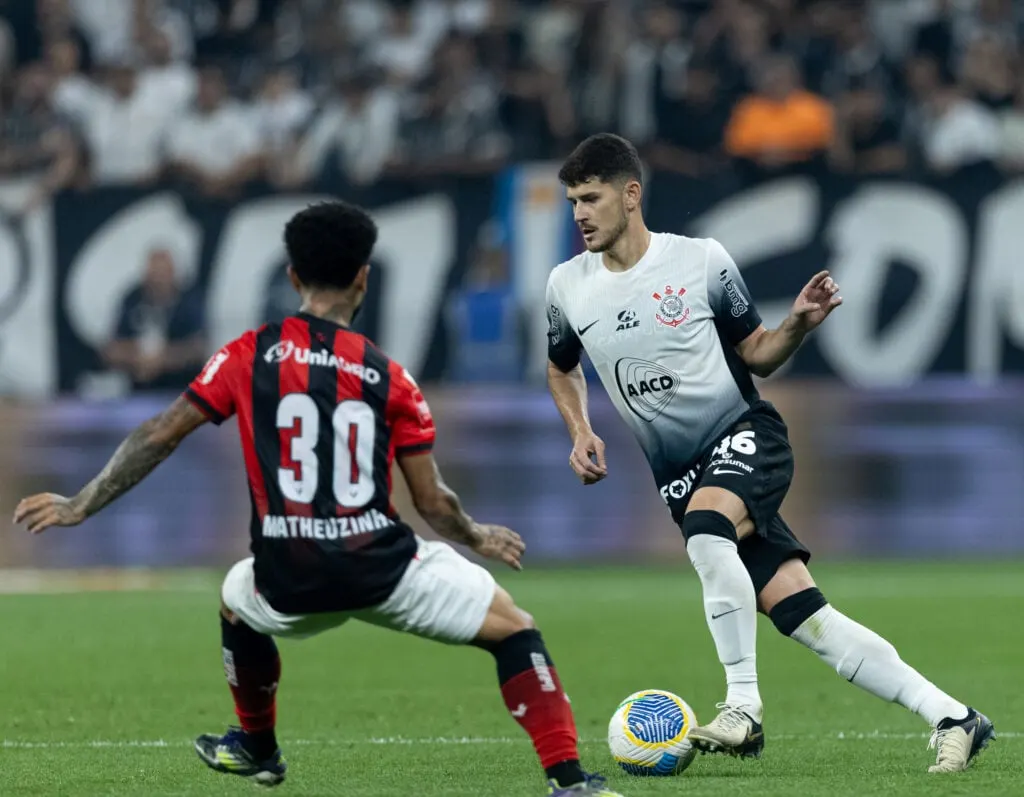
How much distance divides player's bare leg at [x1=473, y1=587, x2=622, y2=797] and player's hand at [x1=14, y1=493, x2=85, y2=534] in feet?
4.08

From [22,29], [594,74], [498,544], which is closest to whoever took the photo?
[498,544]

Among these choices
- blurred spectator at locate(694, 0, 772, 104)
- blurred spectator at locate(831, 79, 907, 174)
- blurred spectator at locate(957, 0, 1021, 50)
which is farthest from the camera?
blurred spectator at locate(957, 0, 1021, 50)

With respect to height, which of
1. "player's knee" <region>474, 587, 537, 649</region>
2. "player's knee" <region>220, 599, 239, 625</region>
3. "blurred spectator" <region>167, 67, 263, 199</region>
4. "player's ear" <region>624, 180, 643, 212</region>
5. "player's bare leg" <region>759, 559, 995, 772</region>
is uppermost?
"blurred spectator" <region>167, 67, 263, 199</region>

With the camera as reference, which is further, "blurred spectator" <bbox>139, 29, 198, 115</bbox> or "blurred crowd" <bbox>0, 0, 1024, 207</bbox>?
"blurred spectator" <bbox>139, 29, 198, 115</bbox>

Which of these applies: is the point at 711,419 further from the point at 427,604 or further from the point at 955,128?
the point at 955,128

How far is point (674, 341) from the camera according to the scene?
24.2ft

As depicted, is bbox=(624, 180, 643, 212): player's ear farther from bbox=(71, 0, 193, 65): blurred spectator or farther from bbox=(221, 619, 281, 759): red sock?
bbox=(71, 0, 193, 65): blurred spectator

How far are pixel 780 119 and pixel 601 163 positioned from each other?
33.4ft

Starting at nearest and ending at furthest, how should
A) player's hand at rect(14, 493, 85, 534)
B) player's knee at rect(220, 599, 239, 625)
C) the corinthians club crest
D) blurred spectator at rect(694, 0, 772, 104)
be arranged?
player's hand at rect(14, 493, 85, 534), player's knee at rect(220, 599, 239, 625), the corinthians club crest, blurred spectator at rect(694, 0, 772, 104)

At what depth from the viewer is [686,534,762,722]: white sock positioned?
23.2 feet

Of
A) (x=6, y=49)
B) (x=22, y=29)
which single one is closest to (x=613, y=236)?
(x=6, y=49)

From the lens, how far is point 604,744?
798 cm

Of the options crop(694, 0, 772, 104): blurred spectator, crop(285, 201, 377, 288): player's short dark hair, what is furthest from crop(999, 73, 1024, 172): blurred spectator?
crop(285, 201, 377, 288): player's short dark hair

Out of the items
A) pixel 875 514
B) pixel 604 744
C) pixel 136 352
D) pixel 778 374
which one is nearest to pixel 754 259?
pixel 778 374
